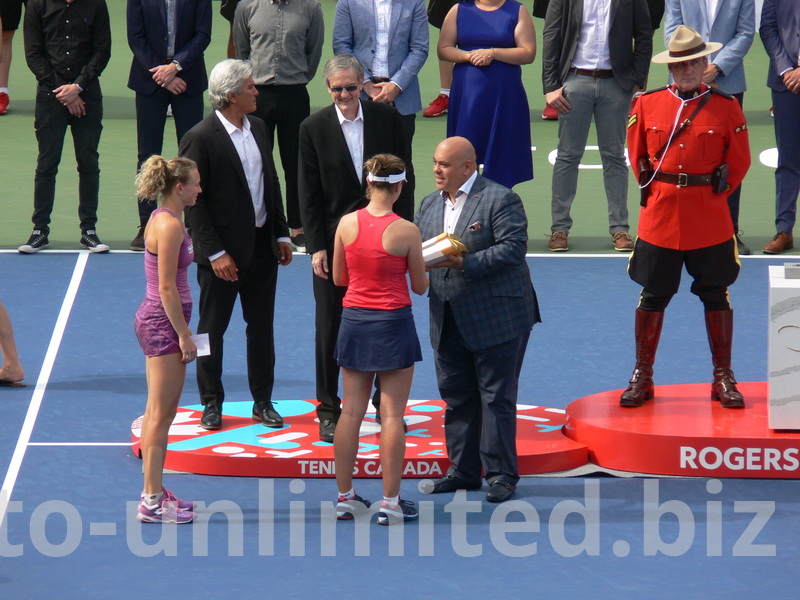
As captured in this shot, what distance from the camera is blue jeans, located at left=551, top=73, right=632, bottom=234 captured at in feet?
39.3

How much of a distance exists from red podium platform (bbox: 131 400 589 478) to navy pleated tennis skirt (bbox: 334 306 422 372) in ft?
2.98

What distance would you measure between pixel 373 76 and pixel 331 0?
42.1 ft

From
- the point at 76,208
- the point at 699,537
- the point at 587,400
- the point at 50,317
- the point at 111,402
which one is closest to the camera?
the point at 699,537

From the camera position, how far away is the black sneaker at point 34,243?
12133 millimetres

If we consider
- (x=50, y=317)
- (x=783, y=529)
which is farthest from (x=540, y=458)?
(x=50, y=317)

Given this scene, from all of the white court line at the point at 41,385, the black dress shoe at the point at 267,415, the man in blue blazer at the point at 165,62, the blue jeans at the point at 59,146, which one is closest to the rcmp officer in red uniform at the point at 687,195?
the black dress shoe at the point at 267,415

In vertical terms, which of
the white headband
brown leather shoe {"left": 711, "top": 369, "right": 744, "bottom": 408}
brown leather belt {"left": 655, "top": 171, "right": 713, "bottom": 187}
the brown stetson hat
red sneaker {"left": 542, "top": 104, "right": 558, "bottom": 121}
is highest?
the brown stetson hat

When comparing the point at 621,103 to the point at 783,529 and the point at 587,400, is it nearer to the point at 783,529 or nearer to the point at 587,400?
the point at 587,400

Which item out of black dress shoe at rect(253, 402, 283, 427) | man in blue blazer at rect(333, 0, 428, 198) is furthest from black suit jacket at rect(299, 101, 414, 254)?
man in blue blazer at rect(333, 0, 428, 198)

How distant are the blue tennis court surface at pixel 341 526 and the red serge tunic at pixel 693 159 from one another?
55.2 inches

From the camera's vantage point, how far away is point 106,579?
20.7 feet

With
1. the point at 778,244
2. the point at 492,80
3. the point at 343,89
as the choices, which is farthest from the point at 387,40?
the point at 343,89

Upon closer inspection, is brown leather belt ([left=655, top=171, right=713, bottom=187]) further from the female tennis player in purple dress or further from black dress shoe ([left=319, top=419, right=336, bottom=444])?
the female tennis player in purple dress

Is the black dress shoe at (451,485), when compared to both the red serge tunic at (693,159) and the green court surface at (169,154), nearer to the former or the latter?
the red serge tunic at (693,159)
